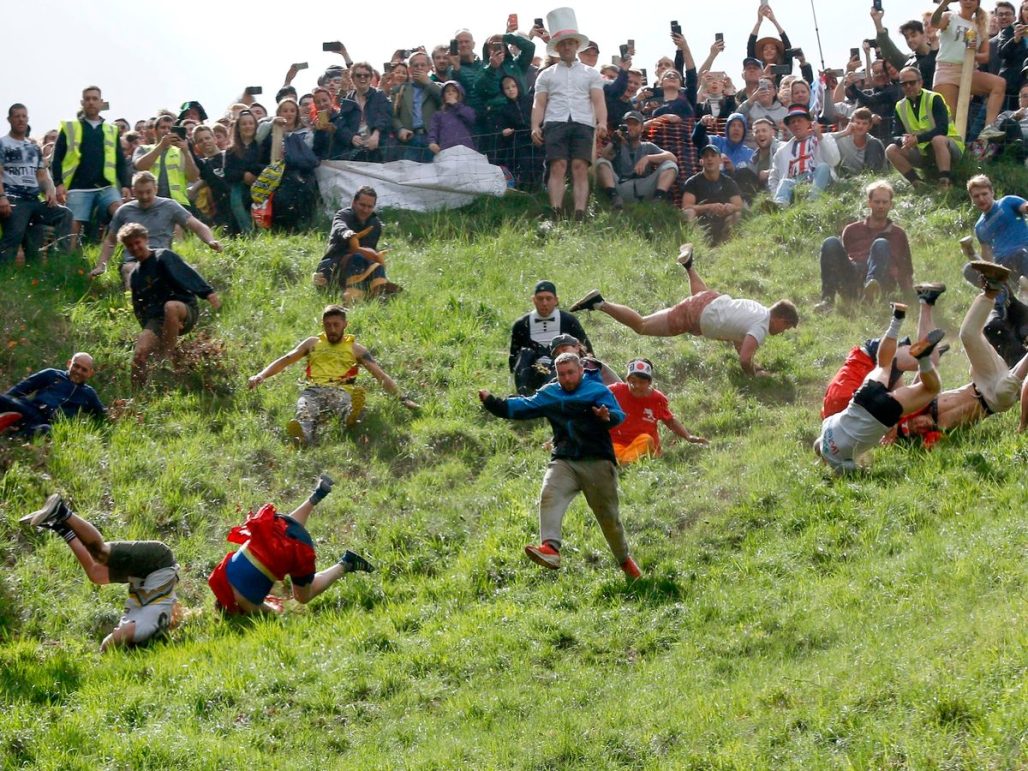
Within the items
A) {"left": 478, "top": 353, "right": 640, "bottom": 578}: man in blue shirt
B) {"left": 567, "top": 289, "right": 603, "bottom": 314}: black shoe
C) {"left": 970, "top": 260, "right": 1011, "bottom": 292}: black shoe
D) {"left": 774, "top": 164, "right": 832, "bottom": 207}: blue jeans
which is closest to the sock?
{"left": 478, "top": 353, "right": 640, "bottom": 578}: man in blue shirt

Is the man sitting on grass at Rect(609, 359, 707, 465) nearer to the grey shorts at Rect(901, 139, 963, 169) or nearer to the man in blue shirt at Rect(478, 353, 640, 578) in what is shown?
the man in blue shirt at Rect(478, 353, 640, 578)

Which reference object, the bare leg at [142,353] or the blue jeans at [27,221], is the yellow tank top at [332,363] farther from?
the blue jeans at [27,221]

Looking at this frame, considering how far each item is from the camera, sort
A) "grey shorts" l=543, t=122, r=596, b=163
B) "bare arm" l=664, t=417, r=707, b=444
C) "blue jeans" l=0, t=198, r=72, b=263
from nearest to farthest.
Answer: "bare arm" l=664, t=417, r=707, b=444 < "blue jeans" l=0, t=198, r=72, b=263 < "grey shorts" l=543, t=122, r=596, b=163

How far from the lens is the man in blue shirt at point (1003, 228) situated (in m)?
15.5

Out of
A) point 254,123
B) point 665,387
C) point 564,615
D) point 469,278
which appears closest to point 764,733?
point 564,615

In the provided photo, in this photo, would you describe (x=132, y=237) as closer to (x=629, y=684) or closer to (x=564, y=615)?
(x=564, y=615)

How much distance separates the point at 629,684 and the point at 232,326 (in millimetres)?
8466

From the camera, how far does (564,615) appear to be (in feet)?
36.9

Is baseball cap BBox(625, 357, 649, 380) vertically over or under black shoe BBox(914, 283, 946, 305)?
under

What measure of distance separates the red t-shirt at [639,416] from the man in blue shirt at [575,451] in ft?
8.47

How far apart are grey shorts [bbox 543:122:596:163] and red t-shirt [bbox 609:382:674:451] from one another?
6.00 meters

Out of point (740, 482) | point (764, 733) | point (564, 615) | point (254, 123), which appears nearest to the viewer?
point (764, 733)

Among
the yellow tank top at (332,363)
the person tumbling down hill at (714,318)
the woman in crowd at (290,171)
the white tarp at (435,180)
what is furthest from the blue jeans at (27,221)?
the person tumbling down hill at (714,318)

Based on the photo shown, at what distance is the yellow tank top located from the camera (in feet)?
49.8
